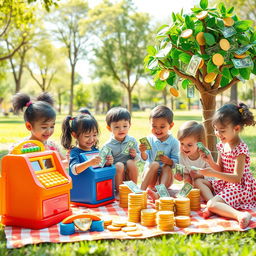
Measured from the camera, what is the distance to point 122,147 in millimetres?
4047

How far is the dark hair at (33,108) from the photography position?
11.5 ft

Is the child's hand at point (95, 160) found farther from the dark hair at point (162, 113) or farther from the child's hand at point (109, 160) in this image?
the dark hair at point (162, 113)

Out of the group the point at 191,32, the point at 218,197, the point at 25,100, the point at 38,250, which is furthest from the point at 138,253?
the point at 191,32

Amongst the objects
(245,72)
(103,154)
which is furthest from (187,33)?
(103,154)

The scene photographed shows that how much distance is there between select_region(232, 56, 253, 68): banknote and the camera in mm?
3627

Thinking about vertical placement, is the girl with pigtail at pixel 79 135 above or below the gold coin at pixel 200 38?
below

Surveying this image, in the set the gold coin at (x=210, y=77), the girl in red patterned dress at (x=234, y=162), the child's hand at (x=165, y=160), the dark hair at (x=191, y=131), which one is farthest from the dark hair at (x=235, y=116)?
the child's hand at (x=165, y=160)

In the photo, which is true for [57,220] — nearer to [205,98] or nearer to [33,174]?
[33,174]

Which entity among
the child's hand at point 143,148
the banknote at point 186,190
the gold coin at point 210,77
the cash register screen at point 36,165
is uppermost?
the gold coin at point 210,77

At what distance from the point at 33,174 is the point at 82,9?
27.0 meters

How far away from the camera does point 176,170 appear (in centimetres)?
359

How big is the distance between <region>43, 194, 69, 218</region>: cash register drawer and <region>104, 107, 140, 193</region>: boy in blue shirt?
3.17 feet

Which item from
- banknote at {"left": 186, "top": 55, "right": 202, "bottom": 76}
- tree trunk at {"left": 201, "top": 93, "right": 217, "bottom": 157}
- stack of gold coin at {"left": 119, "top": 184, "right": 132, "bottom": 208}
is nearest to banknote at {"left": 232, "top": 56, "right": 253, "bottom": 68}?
banknote at {"left": 186, "top": 55, "right": 202, "bottom": 76}

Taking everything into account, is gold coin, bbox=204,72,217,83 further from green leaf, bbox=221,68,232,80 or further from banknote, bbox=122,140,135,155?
banknote, bbox=122,140,135,155
